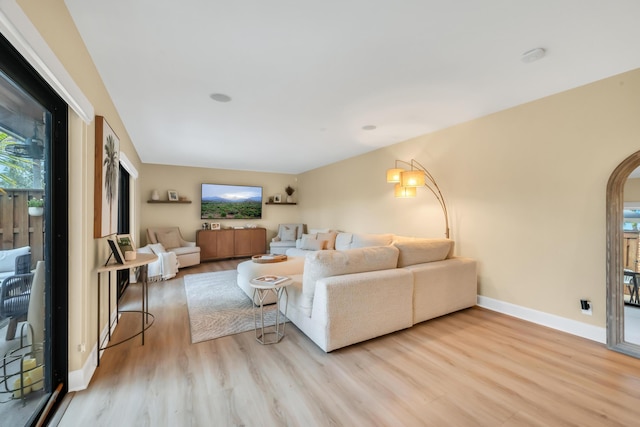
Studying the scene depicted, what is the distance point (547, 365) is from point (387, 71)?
2.84 m

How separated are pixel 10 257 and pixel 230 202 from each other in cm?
596

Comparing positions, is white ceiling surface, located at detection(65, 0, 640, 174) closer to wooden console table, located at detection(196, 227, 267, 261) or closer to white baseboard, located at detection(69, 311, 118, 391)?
white baseboard, located at detection(69, 311, 118, 391)

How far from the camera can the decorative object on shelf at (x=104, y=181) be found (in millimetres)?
2064

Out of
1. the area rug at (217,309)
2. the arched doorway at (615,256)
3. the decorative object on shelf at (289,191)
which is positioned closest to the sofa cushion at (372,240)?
the area rug at (217,309)

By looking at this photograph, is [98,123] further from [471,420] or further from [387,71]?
[471,420]

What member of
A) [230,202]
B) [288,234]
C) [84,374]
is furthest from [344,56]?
[230,202]

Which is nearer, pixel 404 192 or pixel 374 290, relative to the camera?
pixel 374 290

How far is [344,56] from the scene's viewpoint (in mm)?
2096

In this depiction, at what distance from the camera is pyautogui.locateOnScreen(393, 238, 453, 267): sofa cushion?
2926mm

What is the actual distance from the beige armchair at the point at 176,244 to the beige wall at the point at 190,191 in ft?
1.39

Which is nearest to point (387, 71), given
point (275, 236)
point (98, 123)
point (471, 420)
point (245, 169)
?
point (98, 123)

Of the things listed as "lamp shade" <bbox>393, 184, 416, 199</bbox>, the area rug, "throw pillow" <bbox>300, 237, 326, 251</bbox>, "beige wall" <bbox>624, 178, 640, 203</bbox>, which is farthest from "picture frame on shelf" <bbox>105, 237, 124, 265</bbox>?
"beige wall" <bbox>624, 178, 640, 203</bbox>

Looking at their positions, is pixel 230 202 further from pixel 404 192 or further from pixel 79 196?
pixel 79 196

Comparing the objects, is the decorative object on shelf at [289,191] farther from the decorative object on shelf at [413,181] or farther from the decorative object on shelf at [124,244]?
the decorative object on shelf at [124,244]
